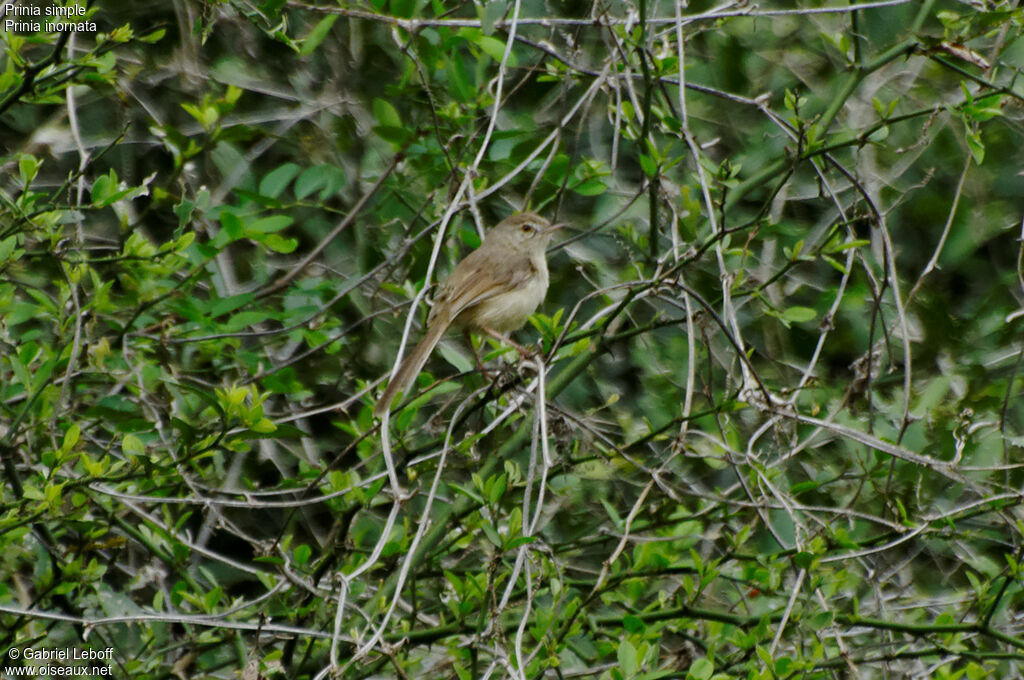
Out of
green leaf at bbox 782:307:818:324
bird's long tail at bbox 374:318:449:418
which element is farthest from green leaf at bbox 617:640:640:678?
green leaf at bbox 782:307:818:324

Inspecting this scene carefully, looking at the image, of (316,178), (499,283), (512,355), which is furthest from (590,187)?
(316,178)

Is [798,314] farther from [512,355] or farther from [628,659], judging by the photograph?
[628,659]

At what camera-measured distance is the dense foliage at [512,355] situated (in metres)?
3.82

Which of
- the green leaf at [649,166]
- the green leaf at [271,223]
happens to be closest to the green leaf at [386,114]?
the green leaf at [271,223]

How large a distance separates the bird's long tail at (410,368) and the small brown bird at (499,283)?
0.01 meters

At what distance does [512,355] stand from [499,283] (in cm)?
49

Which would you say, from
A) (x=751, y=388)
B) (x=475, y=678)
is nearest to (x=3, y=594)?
(x=475, y=678)

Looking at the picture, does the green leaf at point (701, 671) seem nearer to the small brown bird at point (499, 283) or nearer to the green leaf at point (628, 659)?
the green leaf at point (628, 659)

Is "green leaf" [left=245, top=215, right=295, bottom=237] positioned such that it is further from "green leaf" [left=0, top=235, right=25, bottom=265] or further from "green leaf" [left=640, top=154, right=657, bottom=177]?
"green leaf" [left=640, top=154, right=657, bottom=177]

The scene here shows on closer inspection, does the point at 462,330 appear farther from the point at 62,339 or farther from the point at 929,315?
the point at 929,315

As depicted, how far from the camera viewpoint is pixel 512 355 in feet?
15.3

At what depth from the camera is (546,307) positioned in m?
6.02

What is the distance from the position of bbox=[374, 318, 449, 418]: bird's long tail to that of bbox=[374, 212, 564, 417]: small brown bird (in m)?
0.01

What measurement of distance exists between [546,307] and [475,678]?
283 cm
